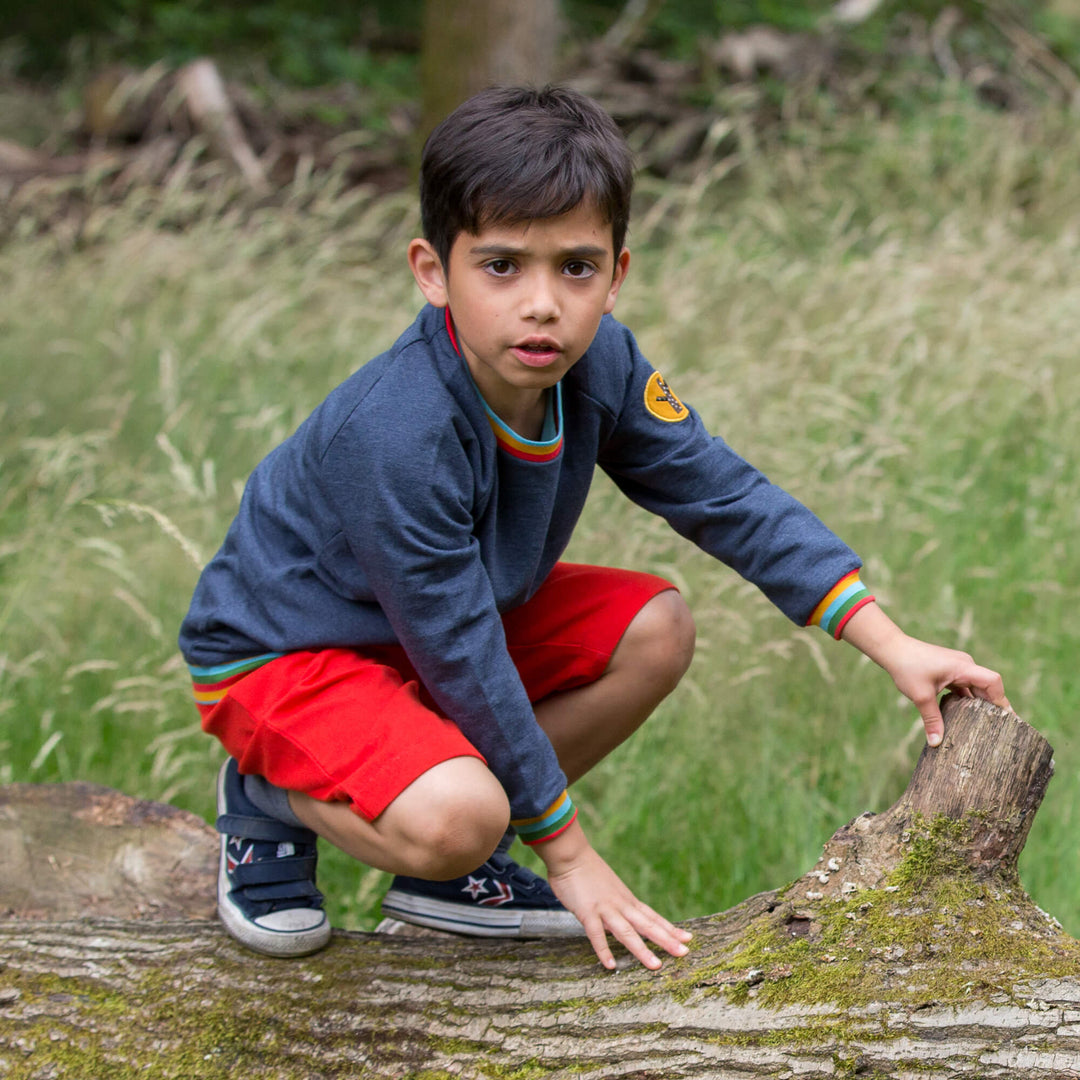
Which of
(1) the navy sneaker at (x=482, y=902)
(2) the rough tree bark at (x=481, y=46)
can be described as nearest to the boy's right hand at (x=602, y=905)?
(1) the navy sneaker at (x=482, y=902)

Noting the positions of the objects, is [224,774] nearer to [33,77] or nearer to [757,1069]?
[757,1069]

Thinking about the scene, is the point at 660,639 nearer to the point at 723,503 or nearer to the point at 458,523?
the point at 723,503

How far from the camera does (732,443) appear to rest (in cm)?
313

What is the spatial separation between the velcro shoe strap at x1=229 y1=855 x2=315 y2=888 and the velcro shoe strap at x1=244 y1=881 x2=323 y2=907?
0.04ft

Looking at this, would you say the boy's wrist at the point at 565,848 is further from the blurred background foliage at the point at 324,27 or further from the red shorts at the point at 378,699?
the blurred background foliage at the point at 324,27

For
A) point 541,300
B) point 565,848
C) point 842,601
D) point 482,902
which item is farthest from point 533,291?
point 482,902

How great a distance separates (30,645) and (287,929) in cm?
138

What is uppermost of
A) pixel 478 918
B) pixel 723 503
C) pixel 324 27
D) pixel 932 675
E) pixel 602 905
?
pixel 324 27

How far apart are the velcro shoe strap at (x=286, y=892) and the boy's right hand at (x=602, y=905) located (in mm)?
380

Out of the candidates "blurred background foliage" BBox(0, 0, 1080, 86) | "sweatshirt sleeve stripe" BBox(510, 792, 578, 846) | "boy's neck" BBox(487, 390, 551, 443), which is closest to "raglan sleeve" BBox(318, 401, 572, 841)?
"sweatshirt sleeve stripe" BBox(510, 792, 578, 846)

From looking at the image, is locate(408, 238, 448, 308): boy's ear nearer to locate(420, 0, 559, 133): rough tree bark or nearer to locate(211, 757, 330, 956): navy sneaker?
locate(211, 757, 330, 956): navy sneaker

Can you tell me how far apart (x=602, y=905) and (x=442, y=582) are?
0.50 metres

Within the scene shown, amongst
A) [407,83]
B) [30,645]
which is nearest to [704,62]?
[407,83]

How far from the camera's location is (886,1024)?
129 cm
